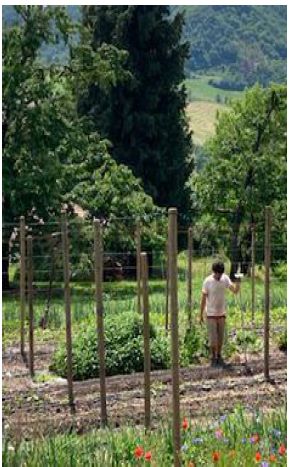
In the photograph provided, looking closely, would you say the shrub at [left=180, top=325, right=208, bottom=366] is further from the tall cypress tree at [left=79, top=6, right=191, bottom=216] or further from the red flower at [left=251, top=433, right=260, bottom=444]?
the tall cypress tree at [left=79, top=6, right=191, bottom=216]

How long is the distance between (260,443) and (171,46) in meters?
24.9

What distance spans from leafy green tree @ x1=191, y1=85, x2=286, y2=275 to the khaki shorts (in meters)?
16.1

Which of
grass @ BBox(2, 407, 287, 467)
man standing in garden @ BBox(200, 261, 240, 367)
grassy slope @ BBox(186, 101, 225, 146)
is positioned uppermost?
grassy slope @ BBox(186, 101, 225, 146)

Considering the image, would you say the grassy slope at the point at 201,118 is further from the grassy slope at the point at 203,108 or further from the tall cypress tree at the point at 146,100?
the tall cypress tree at the point at 146,100

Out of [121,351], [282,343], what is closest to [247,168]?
[282,343]

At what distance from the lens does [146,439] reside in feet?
16.4

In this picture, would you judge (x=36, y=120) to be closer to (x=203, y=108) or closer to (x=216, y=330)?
(x=216, y=330)

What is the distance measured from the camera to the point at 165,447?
4.79 meters

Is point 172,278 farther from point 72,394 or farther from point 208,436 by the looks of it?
point 72,394

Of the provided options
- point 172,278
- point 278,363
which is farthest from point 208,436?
point 278,363

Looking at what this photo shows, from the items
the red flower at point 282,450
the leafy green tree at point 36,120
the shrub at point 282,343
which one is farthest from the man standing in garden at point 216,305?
the leafy green tree at point 36,120

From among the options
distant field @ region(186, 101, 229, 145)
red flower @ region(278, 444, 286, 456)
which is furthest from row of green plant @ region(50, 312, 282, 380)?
distant field @ region(186, 101, 229, 145)

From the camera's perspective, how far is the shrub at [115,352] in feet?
28.9

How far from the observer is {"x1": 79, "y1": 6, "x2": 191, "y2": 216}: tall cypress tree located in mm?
27984
